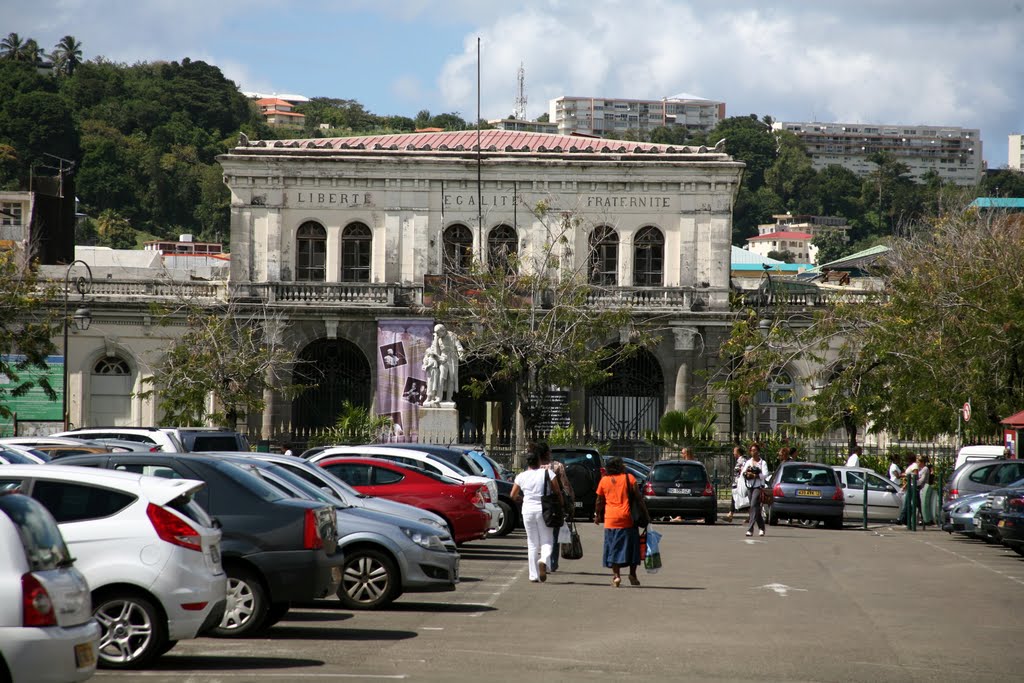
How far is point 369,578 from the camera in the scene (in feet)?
47.2

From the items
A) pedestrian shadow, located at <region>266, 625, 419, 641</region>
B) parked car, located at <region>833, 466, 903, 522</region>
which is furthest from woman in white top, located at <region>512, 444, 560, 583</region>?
parked car, located at <region>833, 466, 903, 522</region>

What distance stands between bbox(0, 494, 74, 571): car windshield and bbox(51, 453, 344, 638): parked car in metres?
3.64

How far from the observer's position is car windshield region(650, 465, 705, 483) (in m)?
30.4

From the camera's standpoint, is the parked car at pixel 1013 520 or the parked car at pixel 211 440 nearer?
the parked car at pixel 1013 520

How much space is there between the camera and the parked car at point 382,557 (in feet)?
46.8

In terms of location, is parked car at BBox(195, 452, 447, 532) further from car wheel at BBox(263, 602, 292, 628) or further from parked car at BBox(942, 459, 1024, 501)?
parked car at BBox(942, 459, 1024, 501)

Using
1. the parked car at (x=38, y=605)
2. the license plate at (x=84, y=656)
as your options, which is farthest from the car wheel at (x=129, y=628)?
the license plate at (x=84, y=656)

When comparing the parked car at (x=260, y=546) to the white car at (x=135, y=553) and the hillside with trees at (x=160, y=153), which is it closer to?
the white car at (x=135, y=553)

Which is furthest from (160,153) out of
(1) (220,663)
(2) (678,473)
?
(1) (220,663)

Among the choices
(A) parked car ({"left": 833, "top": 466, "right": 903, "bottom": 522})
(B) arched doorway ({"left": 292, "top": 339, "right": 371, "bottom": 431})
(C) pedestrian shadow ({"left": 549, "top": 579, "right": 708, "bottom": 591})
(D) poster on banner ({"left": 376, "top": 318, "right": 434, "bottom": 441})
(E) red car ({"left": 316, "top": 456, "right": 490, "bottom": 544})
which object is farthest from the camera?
(B) arched doorway ({"left": 292, "top": 339, "right": 371, "bottom": 431})

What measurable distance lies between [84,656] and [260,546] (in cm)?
391

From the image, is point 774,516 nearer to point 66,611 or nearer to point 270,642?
point 270,642

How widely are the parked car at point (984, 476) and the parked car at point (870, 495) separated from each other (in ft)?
13.2

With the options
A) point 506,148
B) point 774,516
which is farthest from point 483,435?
point 774,516
